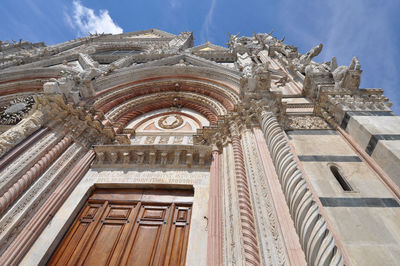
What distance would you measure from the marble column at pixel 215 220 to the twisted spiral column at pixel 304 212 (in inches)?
37.0

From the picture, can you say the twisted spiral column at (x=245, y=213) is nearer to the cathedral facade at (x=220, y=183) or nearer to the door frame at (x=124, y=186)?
the cathedral facade at (x=220, y=183)

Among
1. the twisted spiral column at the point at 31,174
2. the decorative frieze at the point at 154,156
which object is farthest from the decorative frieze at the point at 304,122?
the twisted spiral column at the point at 31,174

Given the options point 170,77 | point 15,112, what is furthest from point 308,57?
point 15,112

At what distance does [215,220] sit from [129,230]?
1578mm

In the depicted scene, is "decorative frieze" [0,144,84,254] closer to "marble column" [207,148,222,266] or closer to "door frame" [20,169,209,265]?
"door frame" [20,169,209,265]

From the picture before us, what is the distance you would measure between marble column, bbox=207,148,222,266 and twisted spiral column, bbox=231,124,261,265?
0.37 meters

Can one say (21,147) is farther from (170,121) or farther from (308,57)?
(308,57)

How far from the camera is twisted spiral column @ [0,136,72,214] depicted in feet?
9.95

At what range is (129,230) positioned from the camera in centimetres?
338

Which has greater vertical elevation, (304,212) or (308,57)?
(308,57)

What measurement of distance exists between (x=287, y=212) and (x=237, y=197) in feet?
2.30

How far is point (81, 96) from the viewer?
6.22 metres

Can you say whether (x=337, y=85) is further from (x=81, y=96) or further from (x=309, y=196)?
(x=81, y=96)

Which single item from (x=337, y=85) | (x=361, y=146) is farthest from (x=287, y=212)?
(x=337, y=85)
